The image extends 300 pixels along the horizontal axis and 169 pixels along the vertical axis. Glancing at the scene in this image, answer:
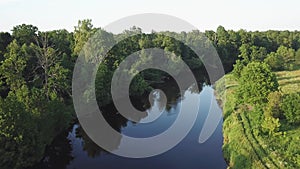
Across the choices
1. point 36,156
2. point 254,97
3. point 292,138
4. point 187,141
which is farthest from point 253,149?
point 36,156

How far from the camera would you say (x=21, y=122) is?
71.9 feet

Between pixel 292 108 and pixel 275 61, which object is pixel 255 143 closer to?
pixel 292 108

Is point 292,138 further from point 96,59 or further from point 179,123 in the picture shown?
point 96,59

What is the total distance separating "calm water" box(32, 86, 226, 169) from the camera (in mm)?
24953

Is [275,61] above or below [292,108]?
above

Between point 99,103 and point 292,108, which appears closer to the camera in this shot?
point 292,108

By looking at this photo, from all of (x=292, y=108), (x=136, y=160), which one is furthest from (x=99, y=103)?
(x=292, y=108)

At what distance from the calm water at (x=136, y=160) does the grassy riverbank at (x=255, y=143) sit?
4.60 feet

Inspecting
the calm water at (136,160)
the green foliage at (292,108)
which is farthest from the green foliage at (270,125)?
the calm water at (136,160)

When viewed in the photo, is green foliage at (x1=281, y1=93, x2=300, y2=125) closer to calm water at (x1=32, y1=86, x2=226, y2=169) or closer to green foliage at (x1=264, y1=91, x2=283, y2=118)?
green foliage at (x1=264, y1=91, x2=283, y2=118)

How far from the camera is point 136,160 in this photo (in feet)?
84.8

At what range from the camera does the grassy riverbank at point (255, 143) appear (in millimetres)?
21188

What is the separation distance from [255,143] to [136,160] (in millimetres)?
10474

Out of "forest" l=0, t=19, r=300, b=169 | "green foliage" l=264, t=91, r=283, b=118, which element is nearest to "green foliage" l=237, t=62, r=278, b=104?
"forest" l=0, t=19, r=300, b=169
